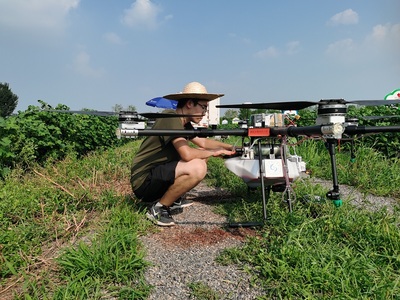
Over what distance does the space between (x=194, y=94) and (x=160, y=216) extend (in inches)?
47.5

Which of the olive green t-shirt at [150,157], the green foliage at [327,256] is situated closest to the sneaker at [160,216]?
the olive green t-shirt at [150,157]

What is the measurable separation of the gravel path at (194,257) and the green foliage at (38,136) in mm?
3074

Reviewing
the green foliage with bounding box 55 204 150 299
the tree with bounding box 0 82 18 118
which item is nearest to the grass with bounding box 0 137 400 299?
the green foliage with bounding box 55 204 150 299

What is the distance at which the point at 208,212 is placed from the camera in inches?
135

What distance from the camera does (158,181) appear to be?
300 centimetres

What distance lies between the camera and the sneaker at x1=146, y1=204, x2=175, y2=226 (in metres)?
2.98

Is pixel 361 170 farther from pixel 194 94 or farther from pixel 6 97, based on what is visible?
pixel 6 97

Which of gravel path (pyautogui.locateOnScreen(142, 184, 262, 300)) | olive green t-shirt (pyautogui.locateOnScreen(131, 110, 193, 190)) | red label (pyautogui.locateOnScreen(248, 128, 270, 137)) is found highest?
red label (pyautogui.locateOnScreen(248, 128, 270, 137))

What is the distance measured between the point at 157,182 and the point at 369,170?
11.1ft

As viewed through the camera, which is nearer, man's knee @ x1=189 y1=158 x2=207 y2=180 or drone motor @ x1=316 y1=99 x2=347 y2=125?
drone motor @ x1=316 y1=99 x2=347 y2=125

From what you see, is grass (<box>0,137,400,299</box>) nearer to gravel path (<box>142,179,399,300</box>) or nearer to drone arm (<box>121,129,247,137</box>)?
gravel path (<box>142,179,399,300</box>)

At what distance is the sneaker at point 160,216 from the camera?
2.98 metres

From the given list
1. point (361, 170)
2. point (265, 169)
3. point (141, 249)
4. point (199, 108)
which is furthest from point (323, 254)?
point (361, 170)

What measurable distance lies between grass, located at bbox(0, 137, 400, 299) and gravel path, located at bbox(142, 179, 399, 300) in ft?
0.24
